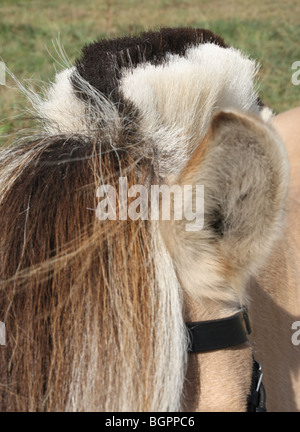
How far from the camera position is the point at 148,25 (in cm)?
484

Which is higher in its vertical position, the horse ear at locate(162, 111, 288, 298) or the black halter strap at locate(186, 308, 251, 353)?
the horse ear at locate(162, 111, 288, 298)

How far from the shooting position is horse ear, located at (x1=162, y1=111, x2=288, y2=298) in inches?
34.6

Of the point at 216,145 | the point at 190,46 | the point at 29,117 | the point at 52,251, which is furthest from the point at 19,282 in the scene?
the point at 190,46

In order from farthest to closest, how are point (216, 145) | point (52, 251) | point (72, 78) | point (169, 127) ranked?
point (72, 78), point (169, 127), point (52, 251), point (216, 145)

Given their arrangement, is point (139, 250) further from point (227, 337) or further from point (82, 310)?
point (227, 337)

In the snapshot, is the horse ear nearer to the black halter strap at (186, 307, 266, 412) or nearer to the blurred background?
the black halter strap at (186, 307, 266, 412)

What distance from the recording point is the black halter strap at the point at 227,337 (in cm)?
103

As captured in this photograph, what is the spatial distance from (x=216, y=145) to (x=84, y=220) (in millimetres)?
294

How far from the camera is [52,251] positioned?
986 millimetres

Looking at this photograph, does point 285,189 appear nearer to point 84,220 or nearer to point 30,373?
point 84,220

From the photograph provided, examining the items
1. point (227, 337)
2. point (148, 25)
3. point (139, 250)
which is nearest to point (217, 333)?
point (227, 337)

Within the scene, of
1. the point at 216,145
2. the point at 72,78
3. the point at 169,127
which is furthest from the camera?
the point at 72,78

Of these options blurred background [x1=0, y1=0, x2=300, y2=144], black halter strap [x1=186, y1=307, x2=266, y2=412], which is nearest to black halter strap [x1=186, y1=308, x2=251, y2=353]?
black halter strap [x1=186, y1=307, x2=266, y2=412]

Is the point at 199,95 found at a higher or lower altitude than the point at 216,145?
higher
